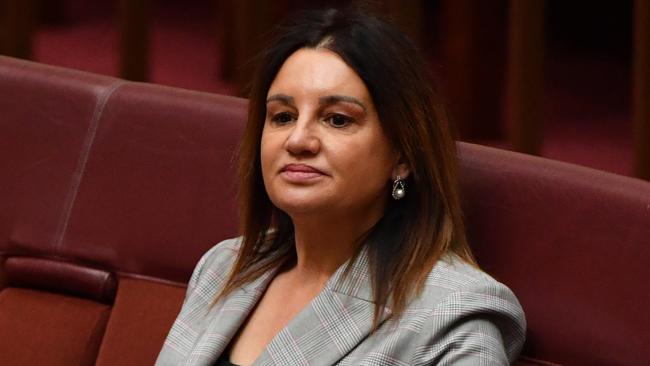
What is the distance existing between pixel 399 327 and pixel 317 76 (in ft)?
0.75

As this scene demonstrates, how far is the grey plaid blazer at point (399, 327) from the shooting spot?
42.2 inches

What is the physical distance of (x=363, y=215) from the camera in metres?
1.18

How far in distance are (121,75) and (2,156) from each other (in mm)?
442

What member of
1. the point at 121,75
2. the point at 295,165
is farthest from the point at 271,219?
the point at 121,75

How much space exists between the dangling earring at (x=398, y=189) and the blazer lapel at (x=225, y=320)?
0.17 m

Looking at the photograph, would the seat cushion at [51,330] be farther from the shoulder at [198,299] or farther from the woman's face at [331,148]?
the woman's face at [331,148]

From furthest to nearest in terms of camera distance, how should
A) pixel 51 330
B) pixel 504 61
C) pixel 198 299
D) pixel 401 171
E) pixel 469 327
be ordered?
pixel 504 61 → pixel 51 330 → pixel 198 299 → pixel 401 171 → pixel 469 327

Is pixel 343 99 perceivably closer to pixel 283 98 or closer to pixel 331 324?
pixel 283 98

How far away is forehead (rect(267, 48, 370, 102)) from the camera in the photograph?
3.76 ft

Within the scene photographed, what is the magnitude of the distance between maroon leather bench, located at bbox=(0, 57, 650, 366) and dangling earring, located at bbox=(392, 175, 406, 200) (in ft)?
0.25

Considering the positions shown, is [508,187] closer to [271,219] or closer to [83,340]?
[271,219]

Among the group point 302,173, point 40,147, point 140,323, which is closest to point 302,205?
point 302,173

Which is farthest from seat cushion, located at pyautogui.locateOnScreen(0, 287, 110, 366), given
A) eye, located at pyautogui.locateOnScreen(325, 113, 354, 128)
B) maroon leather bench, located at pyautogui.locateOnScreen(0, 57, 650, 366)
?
eye, located at pyautogui.locateOnScreen(325, 113, 354, 128)

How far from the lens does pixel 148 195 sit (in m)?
1.42
